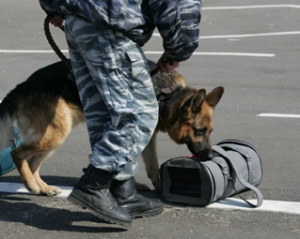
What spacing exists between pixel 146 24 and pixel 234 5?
12200 mm

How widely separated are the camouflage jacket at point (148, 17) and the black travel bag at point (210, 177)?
39.7 inches

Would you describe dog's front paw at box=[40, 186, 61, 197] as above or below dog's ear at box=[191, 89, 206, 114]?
below

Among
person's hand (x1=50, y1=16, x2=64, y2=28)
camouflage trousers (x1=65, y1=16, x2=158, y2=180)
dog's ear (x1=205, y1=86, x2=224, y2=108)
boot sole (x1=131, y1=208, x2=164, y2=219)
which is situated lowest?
boot sole (x1=131, y1=208, x2=164, y2=219)

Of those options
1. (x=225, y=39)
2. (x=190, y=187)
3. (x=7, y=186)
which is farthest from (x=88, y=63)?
(x=225, y=39)

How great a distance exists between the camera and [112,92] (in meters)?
4.00

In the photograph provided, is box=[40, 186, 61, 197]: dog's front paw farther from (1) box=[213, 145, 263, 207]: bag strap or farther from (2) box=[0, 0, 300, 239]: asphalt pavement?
(1) box=[213, 145, 263, 207]: bag strap

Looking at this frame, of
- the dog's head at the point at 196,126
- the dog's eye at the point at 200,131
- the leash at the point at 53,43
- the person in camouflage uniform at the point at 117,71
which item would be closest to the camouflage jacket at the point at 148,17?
the person in camouflage uniform at the point at 117,71

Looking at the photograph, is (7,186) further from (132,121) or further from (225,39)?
(225,39)

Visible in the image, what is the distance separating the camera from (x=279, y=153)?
5988mm

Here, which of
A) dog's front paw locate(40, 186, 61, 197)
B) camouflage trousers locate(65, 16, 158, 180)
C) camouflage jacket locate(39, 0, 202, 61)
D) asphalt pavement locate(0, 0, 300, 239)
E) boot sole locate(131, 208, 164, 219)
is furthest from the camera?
dog's front paw locate(40, 186, 61, 197)

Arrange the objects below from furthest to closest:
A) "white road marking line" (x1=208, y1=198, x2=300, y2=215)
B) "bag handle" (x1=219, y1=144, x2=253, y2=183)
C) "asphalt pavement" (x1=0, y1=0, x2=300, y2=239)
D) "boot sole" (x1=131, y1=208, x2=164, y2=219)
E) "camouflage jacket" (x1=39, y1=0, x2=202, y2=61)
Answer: "bag handle" (x1=219, y1=144, x2=253, y2=183) → "white road marking line" (x1=208, y1=198, x2=300, y2=215) → "boot sole" (x1=131, y1=208, x2=164, y2=219) → "asphalt pavement" (x1=0, y1=0, x2=300, y2=239) → "camouflage jacket" (x1=39, y1=0, x2=202, y2=61)

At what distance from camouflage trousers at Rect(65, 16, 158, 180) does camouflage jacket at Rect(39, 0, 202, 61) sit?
0.25ft

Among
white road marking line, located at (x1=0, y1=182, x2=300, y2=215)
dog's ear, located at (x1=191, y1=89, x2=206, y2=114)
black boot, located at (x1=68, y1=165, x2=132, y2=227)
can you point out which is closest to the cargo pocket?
black boot, located at (x1=68, y1=165, x2=132, y2=227)

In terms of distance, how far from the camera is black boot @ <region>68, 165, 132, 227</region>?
4.19 meters
